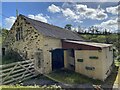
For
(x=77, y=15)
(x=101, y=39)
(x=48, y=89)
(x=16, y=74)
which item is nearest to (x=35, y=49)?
(x=16, y=74)

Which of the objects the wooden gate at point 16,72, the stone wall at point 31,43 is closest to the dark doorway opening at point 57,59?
the stone wall at point 31,43

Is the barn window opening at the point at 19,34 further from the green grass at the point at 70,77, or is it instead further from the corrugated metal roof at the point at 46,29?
the green grass at the point at 70,77

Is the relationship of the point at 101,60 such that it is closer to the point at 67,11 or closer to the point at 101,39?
the point at 67,11

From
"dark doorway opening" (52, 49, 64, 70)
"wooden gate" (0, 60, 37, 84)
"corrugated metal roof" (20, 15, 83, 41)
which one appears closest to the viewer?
"wooden gate" (0, 60, 37, 84)

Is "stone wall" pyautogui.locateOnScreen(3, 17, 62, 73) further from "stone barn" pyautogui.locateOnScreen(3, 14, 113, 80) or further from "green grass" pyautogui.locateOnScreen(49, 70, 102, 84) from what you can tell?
"green grass" pyautogui.locateOnScreen(49, 70, 102, 84)

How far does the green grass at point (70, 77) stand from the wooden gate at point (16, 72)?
77 cm

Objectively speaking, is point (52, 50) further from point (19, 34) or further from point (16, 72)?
point (16, 72)

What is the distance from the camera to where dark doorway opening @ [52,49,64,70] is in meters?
7.55

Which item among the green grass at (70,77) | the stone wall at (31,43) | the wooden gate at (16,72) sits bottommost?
the green grass at (70,77)

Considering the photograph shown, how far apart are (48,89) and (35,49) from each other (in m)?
3.38

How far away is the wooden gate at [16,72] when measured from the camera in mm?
5426

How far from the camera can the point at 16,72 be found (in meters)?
5.89

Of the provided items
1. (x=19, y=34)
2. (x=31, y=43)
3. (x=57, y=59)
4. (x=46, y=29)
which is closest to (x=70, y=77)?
(x=57, y=59)

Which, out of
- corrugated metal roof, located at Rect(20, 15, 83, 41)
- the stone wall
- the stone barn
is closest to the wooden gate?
the stone barn
